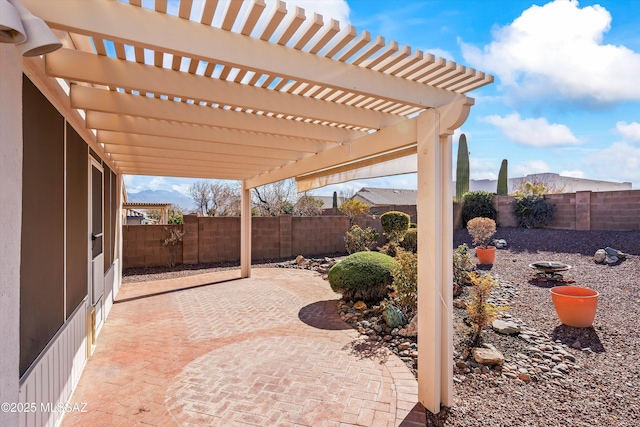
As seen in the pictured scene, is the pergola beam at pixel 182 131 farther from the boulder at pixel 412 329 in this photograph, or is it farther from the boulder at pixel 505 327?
the boulder at pixel 505 327

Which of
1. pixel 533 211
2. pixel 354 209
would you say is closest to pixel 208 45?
pixel 354 209

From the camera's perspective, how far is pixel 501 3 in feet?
23.3

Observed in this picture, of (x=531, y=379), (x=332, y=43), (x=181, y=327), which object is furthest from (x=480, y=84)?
(x=181, y=327)

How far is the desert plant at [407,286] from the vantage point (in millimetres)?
6844

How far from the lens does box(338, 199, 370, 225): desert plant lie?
1778 centimetres

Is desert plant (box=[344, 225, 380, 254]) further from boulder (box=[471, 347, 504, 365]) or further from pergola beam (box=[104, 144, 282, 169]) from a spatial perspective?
boulder (box=[471, 347, 504, 365])

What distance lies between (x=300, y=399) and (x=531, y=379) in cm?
342

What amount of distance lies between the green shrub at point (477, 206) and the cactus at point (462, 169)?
228 centimetres

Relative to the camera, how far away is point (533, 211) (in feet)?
59.4

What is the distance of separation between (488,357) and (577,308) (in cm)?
273

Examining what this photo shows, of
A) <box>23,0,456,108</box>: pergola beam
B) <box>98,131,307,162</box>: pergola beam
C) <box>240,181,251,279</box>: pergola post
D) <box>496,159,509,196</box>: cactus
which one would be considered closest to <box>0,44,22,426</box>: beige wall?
<box>23,0,456,108</box>: pergola beam

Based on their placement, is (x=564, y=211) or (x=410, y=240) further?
(x=564, y=211)

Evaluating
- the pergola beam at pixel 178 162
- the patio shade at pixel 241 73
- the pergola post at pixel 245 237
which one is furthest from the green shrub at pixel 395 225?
the patio shade at pixel 241 73

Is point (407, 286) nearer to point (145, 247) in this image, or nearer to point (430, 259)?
point (430, 259)
